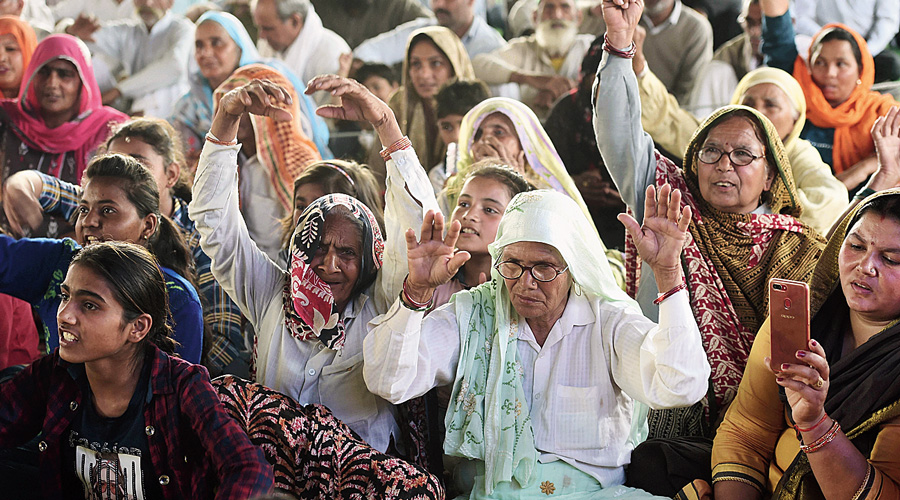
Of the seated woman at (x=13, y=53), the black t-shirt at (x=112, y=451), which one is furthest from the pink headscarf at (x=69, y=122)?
the black t-shirt at (x=112, y=451)

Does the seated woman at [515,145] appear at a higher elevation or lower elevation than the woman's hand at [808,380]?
higher

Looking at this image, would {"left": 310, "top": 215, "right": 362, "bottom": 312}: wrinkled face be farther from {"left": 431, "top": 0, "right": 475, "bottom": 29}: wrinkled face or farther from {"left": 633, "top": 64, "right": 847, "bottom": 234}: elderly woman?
{"left": 431, "top": 0, "right": 475, "bottom": 29}: wrinkled face

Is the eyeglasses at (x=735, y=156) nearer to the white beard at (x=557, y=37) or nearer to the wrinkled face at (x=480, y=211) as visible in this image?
the wrinkled face at (x=480, y=211)

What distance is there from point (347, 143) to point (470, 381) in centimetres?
302

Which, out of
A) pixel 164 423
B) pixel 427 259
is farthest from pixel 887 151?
pixel 164 423

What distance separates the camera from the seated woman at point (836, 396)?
187 cm

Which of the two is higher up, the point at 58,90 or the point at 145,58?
the point at 145,58

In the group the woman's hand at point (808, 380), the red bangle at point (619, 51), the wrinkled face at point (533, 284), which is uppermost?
the red bangle at point (619, 51)

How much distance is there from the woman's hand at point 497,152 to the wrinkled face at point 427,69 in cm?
122

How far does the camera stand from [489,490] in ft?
7.29

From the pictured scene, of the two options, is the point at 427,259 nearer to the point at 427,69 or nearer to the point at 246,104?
the point at 246,104

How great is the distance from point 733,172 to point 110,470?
208cm

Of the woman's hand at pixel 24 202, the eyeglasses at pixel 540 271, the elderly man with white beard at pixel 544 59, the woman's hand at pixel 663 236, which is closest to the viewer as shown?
the woman's hand at pixel 663 236

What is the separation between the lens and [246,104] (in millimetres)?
2426
